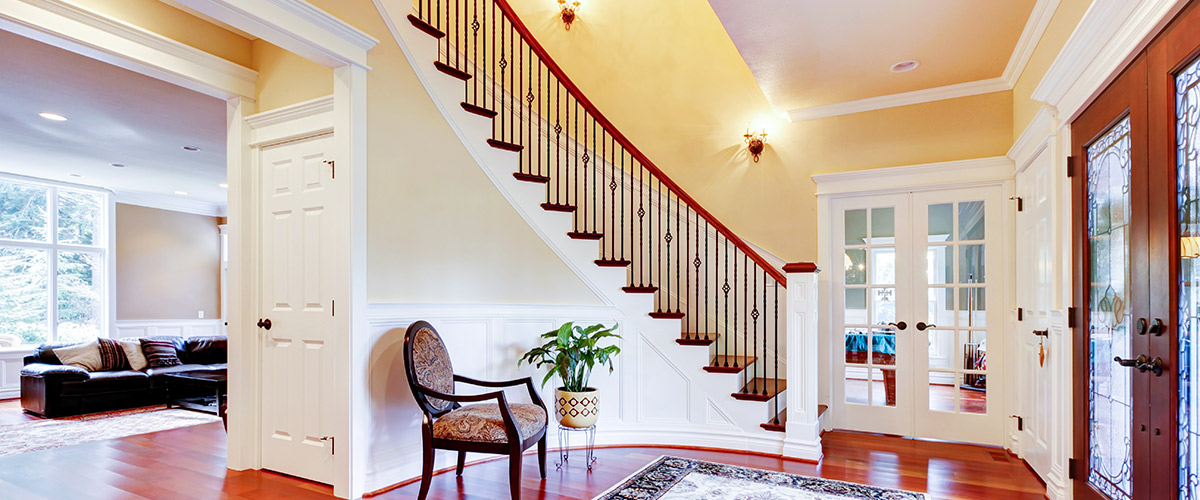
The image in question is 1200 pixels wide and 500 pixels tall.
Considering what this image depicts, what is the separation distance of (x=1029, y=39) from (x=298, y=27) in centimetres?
407

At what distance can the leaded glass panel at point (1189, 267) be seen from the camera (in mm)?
2029

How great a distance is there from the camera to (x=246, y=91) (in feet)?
13.2

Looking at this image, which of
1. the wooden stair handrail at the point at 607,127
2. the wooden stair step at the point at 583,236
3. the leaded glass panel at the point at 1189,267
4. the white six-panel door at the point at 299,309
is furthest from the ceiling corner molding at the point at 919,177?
the white six-panel door at the point at 299,309

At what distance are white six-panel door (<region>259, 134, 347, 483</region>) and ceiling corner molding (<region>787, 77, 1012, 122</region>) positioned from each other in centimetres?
366

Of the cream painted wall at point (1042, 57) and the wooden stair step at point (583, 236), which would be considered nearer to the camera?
the cream painted wall at point (1042, 57)

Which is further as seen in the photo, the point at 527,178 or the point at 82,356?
the point at 82,356

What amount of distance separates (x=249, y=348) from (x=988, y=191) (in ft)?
17.0

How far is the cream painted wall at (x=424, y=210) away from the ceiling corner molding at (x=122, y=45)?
260 millimetres

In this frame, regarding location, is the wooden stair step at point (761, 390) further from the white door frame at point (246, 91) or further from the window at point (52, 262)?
the window at point (52, 262)

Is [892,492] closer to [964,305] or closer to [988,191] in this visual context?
[964,305]

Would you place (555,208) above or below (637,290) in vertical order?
above

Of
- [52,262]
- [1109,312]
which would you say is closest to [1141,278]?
[1109,312]

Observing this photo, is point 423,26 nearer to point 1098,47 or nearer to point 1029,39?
point 1098,47

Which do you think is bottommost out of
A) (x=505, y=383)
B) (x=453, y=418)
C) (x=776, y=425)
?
(x=776, y=425)
